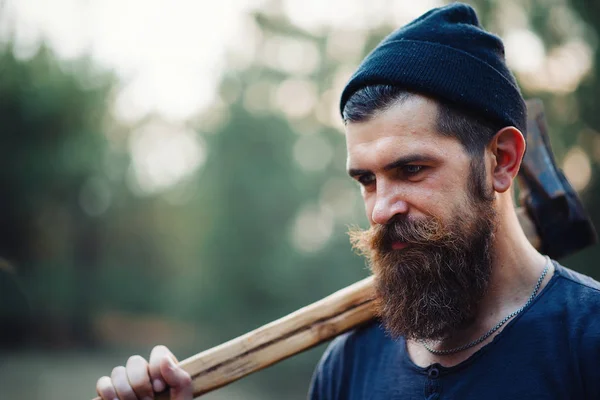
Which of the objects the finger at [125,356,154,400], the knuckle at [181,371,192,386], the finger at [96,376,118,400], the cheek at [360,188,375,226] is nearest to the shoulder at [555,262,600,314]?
the cheek at [360,188,375,226]

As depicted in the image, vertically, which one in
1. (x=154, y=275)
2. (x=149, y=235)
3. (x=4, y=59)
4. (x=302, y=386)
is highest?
(x=4, y=59)

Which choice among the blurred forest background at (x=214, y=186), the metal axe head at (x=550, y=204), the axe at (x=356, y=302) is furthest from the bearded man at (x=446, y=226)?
the blurred forest background at (x=214, y=186)

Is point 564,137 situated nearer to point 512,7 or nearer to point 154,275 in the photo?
point 512,7

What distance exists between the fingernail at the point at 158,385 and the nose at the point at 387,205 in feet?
3.26

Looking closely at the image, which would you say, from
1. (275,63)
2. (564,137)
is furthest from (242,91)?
(564,137)

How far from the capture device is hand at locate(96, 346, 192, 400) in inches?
82.7

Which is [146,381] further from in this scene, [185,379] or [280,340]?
[280,340]

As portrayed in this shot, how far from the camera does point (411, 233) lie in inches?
79.2

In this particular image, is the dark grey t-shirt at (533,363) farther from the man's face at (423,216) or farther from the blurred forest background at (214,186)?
the blurred forest background at (214,186)

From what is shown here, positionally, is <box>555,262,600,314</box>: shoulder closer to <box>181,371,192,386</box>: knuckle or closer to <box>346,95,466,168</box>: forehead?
<box>346,95,466,168</box>: forehead

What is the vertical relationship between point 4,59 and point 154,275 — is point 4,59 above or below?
above

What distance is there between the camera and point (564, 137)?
38.3ft

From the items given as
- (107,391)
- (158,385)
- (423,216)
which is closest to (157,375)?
(158,385)

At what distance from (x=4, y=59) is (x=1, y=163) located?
4.13 meters
